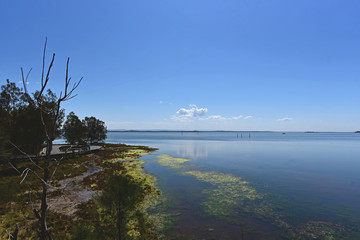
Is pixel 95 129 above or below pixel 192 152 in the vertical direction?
above

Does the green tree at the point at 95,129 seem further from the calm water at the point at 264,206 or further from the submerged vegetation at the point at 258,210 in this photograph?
the submerged vegetation at the point at 258,210

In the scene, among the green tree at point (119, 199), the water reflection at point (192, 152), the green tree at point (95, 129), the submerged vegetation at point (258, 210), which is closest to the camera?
the green tree at point (119, 199)

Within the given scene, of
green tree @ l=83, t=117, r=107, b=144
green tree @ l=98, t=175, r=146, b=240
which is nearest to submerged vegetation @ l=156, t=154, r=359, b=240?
green tree @ l=98, t=175, r=146, b=240

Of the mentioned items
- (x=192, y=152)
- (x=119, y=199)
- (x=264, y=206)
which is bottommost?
(x=264, y=206)

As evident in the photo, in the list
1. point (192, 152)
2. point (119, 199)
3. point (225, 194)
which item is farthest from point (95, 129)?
point (119, 199)

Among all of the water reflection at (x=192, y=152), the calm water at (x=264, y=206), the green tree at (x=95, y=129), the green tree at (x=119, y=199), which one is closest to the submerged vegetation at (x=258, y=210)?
the calm water at (x=264, y=206)

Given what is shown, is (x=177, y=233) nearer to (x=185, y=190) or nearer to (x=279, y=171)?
(x=185, y=190)

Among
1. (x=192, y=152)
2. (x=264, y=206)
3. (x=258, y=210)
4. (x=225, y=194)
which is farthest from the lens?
(x=192, y=152)

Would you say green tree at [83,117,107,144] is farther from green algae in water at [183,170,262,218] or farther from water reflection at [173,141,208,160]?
green algae in water at [183,170,262,218]

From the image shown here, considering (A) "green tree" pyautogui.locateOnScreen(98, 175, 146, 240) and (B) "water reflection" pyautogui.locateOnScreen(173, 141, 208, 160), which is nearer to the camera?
(A) "green tree" pyautogui.locateOnScreen(98, 175, 146, 240)

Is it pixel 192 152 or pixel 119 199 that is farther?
pixel 192 152

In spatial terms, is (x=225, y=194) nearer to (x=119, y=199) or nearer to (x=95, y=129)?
(x=119, y=199)

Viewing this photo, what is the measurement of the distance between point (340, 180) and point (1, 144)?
154 ft

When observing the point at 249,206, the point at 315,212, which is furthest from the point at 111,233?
the point at 315,212
